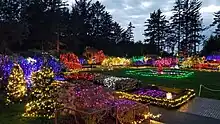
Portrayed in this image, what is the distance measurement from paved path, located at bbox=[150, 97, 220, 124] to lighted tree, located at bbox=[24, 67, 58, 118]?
4.51m

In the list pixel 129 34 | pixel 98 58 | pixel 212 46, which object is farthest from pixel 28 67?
pixel 129 34

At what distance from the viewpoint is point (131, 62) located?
44.8m

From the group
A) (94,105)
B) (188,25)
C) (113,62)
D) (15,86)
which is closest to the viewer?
(94,105)

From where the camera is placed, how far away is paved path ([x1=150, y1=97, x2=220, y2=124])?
11.9 m

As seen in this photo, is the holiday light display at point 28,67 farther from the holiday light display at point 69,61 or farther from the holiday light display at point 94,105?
the holiday light display at point 69,61

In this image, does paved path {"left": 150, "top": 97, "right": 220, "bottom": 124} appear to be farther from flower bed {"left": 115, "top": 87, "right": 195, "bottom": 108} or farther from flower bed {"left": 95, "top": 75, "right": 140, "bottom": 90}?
flower bed {"left": 95, "top": 75, "right": 140, "bottom": 90}

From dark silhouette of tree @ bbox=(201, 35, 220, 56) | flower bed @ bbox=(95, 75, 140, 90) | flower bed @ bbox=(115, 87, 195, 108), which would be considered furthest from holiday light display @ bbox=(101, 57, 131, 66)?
flower bed @ bbox=(115, 87, 195, 108)

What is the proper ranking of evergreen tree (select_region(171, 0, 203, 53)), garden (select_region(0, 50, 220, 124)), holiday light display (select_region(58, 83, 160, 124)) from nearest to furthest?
1. holiday light display (select_region(58, 83, 160, 124))
2. garden (select_region(0, 50, 220, 124))
3. evergreen tree (select_region(171, 0, 203, 53))

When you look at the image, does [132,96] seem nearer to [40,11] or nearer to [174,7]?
[40,11]

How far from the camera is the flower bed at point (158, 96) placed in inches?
564

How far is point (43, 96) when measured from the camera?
12.1 meters

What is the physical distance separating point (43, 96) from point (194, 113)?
6621 mm

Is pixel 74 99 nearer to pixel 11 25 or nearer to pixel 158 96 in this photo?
pixel 158 96

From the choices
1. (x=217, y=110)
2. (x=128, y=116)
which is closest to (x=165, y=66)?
(x=217, y=110)
